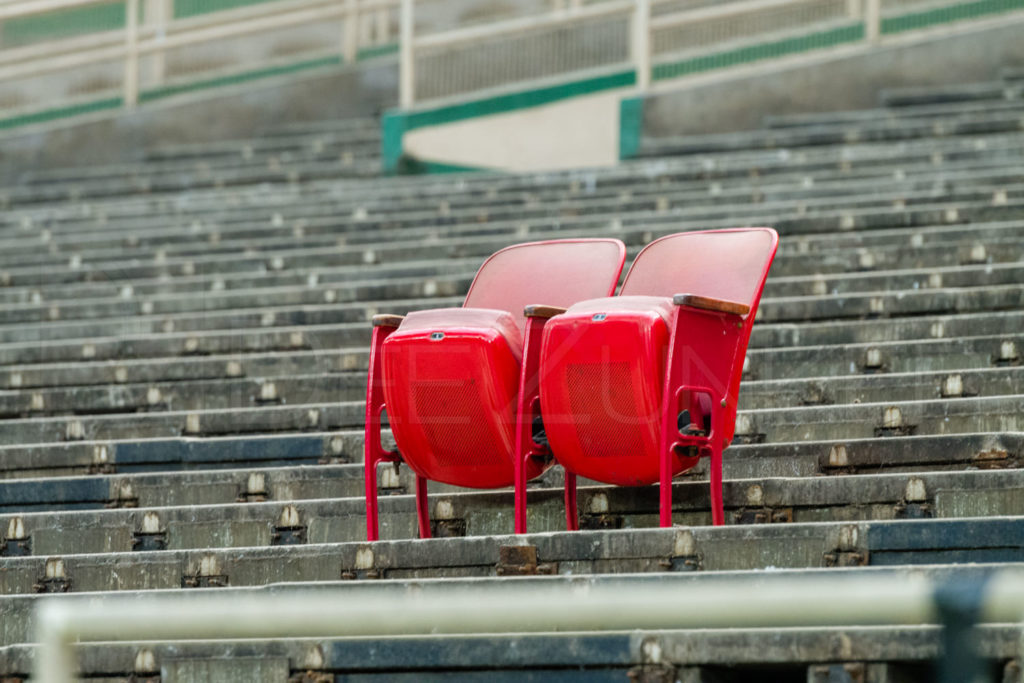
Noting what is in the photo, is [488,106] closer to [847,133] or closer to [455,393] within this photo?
[847,133]

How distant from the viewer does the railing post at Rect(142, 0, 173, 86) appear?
42.6ft

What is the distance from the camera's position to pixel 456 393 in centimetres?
417

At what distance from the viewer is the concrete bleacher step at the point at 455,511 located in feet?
13.6

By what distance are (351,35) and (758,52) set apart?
3.52 metres

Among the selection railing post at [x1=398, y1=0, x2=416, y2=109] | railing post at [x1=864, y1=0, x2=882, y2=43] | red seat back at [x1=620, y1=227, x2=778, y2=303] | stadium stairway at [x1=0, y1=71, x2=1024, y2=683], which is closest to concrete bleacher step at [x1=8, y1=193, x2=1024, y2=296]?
stadium stairway at [x1=0, y1=71, x2=1024, y2=683]

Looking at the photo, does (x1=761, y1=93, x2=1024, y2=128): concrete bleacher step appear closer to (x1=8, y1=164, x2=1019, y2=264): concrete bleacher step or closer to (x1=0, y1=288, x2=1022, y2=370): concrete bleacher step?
(x1=8, y1=164, x2=1019, y2=264): concrete bleacher step

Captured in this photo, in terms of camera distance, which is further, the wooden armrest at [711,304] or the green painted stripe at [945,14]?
the green painted stripe at [945,14]

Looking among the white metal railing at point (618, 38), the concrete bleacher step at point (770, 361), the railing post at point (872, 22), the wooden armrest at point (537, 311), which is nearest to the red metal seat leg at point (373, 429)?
the wooden armrest at point (537, 311)

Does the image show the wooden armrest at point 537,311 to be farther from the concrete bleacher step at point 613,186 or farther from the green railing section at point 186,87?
the green railing section at point 186,87

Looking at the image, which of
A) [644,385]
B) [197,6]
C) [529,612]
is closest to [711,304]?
[644,385]

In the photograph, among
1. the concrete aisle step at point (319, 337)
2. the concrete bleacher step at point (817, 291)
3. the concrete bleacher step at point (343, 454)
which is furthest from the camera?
the concrete bleacher step at point (817, 291)

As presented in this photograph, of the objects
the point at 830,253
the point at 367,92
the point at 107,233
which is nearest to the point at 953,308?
the point at 830,253

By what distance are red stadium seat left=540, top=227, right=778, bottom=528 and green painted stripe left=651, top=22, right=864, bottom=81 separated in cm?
690

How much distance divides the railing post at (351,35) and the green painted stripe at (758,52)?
301 cm
